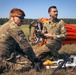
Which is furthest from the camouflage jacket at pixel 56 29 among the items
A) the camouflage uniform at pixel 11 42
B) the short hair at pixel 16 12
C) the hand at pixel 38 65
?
the short hair at pixel 16 12

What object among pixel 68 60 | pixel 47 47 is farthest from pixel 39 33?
pixel 68 60

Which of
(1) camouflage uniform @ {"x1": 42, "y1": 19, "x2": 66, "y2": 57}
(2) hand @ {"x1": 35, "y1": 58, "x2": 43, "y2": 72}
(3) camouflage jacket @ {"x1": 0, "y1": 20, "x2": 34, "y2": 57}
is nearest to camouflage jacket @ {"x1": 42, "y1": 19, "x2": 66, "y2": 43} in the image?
(1) camouflage uniform @ {"x1": 42, "y1": 19, "x2": 66, "y2": 57}

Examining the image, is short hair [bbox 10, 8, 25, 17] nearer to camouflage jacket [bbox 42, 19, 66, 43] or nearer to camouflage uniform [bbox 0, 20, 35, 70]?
camouflage uniform [bbox 0, 20, 35, 70]

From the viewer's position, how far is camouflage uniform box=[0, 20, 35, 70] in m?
6.43

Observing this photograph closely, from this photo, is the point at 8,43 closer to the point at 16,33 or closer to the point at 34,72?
the point at 16,33

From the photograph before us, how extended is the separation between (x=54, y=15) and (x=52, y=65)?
6.17 feet

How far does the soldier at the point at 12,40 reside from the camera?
645cm

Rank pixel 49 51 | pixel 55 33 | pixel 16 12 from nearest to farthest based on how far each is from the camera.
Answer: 1. pixel 16 12
2. pixel 55 33
3. pixel 49 51

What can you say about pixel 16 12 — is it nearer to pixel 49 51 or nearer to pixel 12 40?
pixel 12 40

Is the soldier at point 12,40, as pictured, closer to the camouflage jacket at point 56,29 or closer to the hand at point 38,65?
the hand at point 38,65

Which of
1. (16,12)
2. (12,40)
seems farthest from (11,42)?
(16,12)

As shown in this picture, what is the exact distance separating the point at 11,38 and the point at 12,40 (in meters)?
0.09

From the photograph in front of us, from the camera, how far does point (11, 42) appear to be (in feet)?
22.3

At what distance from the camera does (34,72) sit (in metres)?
7.00
